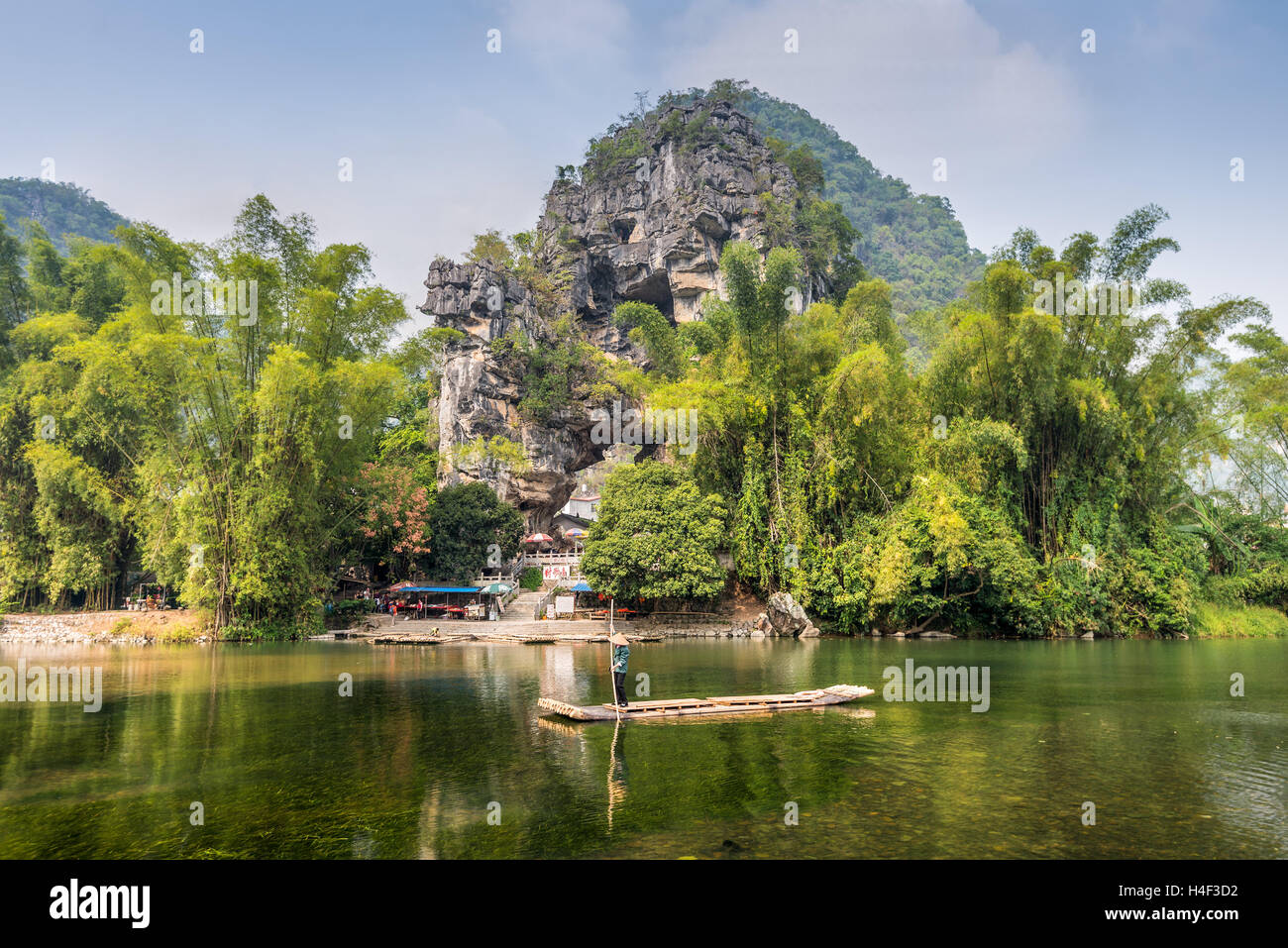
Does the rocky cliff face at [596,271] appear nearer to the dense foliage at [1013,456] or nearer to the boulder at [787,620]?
the dense foliage at [1013,456]

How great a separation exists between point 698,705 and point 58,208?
114 metres

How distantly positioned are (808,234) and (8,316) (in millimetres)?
45532

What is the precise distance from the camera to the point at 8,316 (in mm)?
32375

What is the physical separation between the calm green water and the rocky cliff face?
1157 inches

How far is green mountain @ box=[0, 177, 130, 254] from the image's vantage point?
8425cm

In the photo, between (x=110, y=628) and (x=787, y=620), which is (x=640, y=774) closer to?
(x=787, y=620)

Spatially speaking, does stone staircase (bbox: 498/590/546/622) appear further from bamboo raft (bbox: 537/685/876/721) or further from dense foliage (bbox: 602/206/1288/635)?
bamboo raft (bbox: 537/685/876/721)

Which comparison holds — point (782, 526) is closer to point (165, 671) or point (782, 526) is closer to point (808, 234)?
point (165, 671)

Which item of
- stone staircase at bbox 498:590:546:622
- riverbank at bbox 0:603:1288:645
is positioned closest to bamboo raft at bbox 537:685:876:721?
riverbank at bbox 0:603:1288:645

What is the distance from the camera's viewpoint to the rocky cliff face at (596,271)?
43469mm

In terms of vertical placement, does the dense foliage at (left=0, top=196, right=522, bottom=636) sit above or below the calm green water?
above

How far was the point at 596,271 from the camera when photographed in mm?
51375

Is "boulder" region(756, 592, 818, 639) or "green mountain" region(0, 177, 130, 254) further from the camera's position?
"green mountain" region(0, 177, 130, 254)
